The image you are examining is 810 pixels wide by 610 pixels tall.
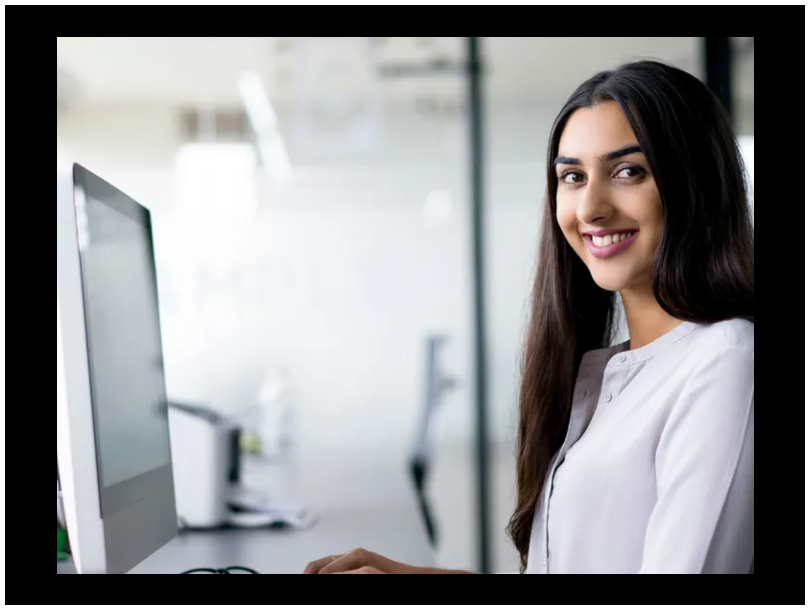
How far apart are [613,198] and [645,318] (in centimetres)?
16

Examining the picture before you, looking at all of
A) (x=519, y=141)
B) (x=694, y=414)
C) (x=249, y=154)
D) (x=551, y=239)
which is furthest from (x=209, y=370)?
(x=694, y=414)

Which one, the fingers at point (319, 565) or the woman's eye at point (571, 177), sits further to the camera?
the woman's eye at point (571, 177)

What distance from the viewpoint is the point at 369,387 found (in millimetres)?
3994

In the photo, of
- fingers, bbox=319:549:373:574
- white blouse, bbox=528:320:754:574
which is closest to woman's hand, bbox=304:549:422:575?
fingers, bbox=319:549:373:574

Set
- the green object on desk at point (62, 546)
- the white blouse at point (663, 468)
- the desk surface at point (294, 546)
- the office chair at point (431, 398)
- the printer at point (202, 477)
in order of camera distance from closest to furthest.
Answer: the white blouse at point (663, 468) → the green object on desk at point (62, 546) → the desk surface at point (294, 546) → the printer at point (202, 477) → the office chair at point (431, 398)

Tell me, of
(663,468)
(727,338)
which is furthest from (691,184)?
(663,468)

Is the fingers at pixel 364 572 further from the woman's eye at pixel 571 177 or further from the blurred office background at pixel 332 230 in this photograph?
the blurred office background at pixel 332 230

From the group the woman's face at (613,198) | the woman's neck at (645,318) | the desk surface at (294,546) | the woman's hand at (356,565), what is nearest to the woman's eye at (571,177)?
the woman's face at (613,198)

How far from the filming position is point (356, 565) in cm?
81

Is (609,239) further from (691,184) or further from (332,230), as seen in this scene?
(332,230)

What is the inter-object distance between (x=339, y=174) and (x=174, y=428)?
2605 millimetres

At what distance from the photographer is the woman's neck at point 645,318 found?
3.00ft
